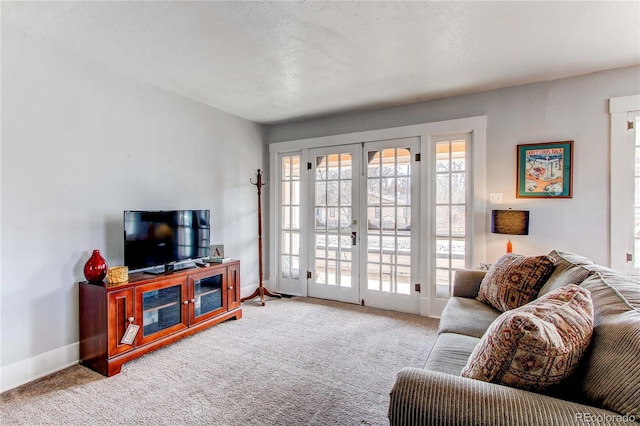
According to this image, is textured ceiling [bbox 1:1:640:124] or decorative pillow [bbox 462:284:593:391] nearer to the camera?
decorative pillow [bbox 462:284:593:391]

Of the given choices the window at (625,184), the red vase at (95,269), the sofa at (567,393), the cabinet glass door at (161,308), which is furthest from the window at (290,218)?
the sofa at (567,393)

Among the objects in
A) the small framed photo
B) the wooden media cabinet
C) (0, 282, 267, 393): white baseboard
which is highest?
the small framed photo

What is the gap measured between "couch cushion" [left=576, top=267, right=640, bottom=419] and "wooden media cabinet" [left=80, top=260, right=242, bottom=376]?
106 inches

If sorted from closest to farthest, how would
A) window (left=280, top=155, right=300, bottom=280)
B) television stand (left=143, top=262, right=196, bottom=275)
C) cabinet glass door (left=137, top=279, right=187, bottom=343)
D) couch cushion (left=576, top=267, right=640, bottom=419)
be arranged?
couch cushion (left=576, top=267, right=640, bottom=419) < cabinet glass door (left=137, top=279, right=187, bottom=343) < television stand (left=143, top=262, right=196, bottom=275) < window (left=280, top=155, right=300, bottom=280)

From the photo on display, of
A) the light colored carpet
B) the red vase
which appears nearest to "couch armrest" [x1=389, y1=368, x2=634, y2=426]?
the light colored carpet

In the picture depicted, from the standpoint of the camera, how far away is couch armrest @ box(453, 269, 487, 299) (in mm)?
2576

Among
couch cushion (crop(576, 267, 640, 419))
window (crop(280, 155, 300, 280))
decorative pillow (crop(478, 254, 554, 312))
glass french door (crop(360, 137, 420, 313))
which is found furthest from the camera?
window (crop(280, 155, 300, 280))

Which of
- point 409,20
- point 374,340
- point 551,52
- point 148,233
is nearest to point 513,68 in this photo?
point 551,52

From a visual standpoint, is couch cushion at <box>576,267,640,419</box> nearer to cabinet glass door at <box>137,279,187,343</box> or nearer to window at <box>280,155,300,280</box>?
cabinet glass door at <box>137,279,187,343</box>

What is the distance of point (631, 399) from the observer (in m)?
0.83

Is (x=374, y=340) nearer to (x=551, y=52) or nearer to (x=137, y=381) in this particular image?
(x=137, y=381)

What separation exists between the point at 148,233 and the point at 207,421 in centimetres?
164

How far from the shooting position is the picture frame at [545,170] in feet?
9.70

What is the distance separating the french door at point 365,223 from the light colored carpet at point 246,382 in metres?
0.71
